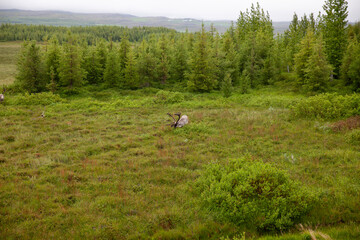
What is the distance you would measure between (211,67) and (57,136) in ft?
84.9

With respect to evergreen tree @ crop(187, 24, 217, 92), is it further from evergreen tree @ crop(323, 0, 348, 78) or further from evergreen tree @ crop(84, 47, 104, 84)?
evergreen tree @ crop(323, 0, 348, 78)

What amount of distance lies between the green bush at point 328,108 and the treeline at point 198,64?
42.0ft

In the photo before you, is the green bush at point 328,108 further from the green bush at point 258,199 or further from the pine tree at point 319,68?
the pine tree at point 319,68

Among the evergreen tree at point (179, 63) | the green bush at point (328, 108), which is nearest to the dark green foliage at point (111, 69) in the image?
the evergreen tree at point (179, 63)

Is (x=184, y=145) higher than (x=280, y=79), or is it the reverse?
(x=280, y=79)

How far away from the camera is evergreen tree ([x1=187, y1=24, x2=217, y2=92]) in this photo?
35438 millimetres

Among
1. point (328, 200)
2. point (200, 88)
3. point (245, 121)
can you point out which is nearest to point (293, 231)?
point (328, 200)

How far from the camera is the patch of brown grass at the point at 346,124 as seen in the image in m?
15.4

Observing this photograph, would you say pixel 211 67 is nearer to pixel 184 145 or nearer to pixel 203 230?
pixel 184 145

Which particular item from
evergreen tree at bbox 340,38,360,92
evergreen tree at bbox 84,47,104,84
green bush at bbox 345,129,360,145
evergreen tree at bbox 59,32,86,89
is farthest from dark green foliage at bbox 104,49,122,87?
evergreen tree at bbox 340,38,360,92

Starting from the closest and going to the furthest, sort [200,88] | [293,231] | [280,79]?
[293,231] < [200,88] < [280,79]

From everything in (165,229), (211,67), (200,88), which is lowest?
(165,229)

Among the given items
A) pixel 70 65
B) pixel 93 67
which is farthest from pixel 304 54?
pixel 70 65

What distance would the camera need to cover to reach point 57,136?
16125 millimetres
